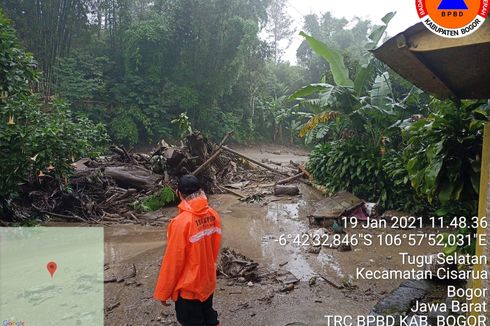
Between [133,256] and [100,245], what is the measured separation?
0.93 m

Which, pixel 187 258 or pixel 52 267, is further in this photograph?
pixel 52 267

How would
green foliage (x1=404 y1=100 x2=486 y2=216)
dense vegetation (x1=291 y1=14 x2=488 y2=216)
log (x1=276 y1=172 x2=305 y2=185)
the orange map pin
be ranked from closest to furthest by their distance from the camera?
green foliage (x1=404 y1=100 x2=486 y2=216), the orange map pin, dense vegetation (x1=291 y1=14 x2=488 y2=216), log (x1=276 y1=172 x2=305 y2=185)

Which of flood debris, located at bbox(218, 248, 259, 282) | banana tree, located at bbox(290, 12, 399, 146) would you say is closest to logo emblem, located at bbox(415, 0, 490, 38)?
flood debris, located at bbox(218, 248, 259, 282)

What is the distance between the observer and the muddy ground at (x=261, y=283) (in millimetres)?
3586

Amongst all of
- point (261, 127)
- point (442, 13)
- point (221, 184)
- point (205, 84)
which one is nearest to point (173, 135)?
point (205, 84)

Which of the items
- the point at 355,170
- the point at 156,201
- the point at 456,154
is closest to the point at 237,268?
the point at 456,154

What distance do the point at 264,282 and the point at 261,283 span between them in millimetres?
48

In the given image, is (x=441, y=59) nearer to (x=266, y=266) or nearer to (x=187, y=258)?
(x=187, y=258)

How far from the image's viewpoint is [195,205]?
104 inches

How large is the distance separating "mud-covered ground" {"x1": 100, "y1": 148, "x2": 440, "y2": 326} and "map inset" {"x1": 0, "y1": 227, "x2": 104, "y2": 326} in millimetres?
195

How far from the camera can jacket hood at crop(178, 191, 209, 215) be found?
263cm

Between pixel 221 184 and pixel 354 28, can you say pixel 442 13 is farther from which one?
pixel 354 28

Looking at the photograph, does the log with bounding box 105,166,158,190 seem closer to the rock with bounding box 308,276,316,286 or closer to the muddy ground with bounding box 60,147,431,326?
the muddy ground with bounding box 60,147,431,326

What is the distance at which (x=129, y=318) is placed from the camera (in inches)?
139
